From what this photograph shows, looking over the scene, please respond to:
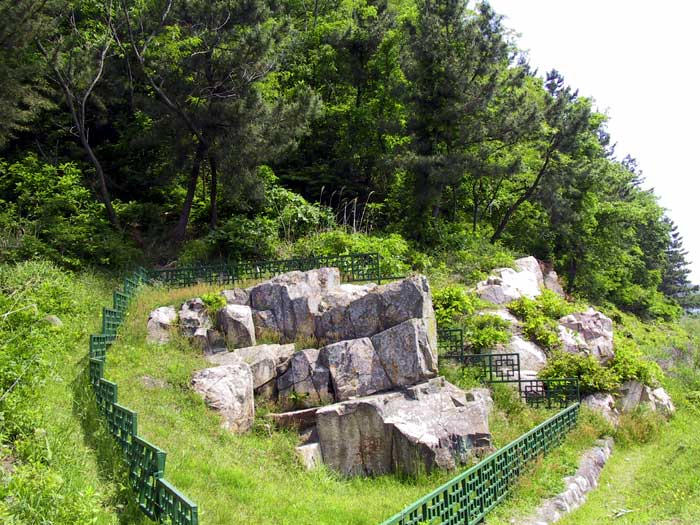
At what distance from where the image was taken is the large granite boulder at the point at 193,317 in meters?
14.4

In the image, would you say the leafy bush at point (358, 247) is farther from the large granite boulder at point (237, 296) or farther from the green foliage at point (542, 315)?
the large granite boulder at point (237, 296)

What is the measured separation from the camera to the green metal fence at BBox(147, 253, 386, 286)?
18.0 m

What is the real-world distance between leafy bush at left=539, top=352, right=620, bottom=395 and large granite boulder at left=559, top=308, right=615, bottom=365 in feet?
3.26

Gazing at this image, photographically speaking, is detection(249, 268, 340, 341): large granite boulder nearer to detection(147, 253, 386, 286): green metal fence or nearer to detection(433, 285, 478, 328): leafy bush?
detection(147, 253, 386, 286): green metal fence

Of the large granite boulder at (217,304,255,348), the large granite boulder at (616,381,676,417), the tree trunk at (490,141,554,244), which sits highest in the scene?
the tree trunk at (490,141,554,244)

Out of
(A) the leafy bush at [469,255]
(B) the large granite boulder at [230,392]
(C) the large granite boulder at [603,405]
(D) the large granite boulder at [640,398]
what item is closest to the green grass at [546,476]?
(C) the large granite boulder at [603,405]

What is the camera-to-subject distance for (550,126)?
26812mm

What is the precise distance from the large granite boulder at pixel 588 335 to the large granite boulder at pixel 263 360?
8070mm

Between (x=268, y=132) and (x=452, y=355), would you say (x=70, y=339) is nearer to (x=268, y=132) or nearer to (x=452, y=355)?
(x=452, y=355)

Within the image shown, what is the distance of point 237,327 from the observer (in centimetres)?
1422

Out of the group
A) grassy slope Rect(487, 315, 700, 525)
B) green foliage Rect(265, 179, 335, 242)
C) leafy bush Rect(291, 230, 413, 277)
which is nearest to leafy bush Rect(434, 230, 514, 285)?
leafy bush Rect(291, 230, 413, 277)

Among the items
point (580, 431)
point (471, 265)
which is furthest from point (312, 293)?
point (471, 265)

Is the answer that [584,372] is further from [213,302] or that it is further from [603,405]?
[213,302]

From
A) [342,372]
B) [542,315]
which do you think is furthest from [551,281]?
[342,372]
